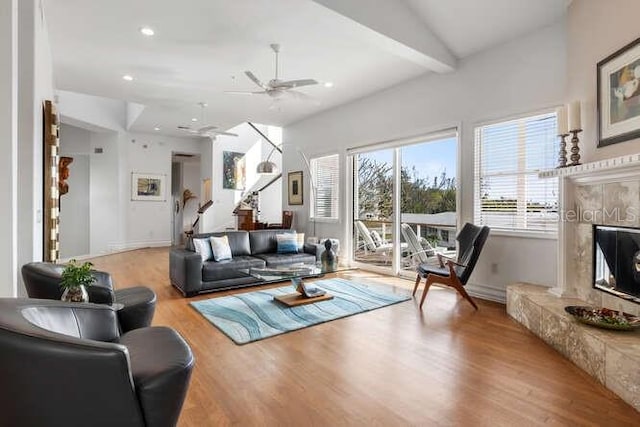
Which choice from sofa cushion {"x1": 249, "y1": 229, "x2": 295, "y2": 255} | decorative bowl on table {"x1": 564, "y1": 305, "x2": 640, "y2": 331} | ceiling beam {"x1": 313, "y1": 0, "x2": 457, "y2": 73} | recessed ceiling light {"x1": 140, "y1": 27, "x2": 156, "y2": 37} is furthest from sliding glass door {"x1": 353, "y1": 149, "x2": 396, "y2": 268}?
recessed ceiling light {"x1": 140, "y1": 27, "x2": 156, "y2": 37}

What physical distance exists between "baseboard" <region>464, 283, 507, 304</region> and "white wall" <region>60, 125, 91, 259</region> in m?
9.04

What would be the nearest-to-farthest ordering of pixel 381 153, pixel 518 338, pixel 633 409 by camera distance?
pixel 633 409
pixel 518 338
pixel 381 153

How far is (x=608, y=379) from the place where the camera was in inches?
86.7

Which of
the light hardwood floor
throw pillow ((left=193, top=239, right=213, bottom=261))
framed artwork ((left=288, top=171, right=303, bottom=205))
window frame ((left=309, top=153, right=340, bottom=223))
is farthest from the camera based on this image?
framed artwork ((left=288, top=171, right=303, bottom=205))

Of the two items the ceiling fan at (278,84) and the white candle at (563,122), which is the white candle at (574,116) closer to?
the white candle at (563,122)

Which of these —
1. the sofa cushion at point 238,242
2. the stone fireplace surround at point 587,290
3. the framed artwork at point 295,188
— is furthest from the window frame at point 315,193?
the stone fireplace surround at point 587,290

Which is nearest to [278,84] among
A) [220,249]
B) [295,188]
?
[220,249]

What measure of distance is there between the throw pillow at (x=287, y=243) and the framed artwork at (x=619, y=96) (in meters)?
4.21

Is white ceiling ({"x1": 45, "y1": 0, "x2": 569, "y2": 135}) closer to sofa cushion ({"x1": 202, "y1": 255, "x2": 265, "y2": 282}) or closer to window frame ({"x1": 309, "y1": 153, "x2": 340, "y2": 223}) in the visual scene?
window frame ({"x1": 309, "y1": 153, "x2": 340, "y2": 223})

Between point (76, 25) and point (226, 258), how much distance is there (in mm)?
3258

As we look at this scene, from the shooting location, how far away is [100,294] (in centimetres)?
258

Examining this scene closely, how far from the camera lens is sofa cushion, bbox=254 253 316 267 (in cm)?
515

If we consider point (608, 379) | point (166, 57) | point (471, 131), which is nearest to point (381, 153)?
point (471, 131)

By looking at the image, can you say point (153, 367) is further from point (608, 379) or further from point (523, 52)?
point (523, 52)
